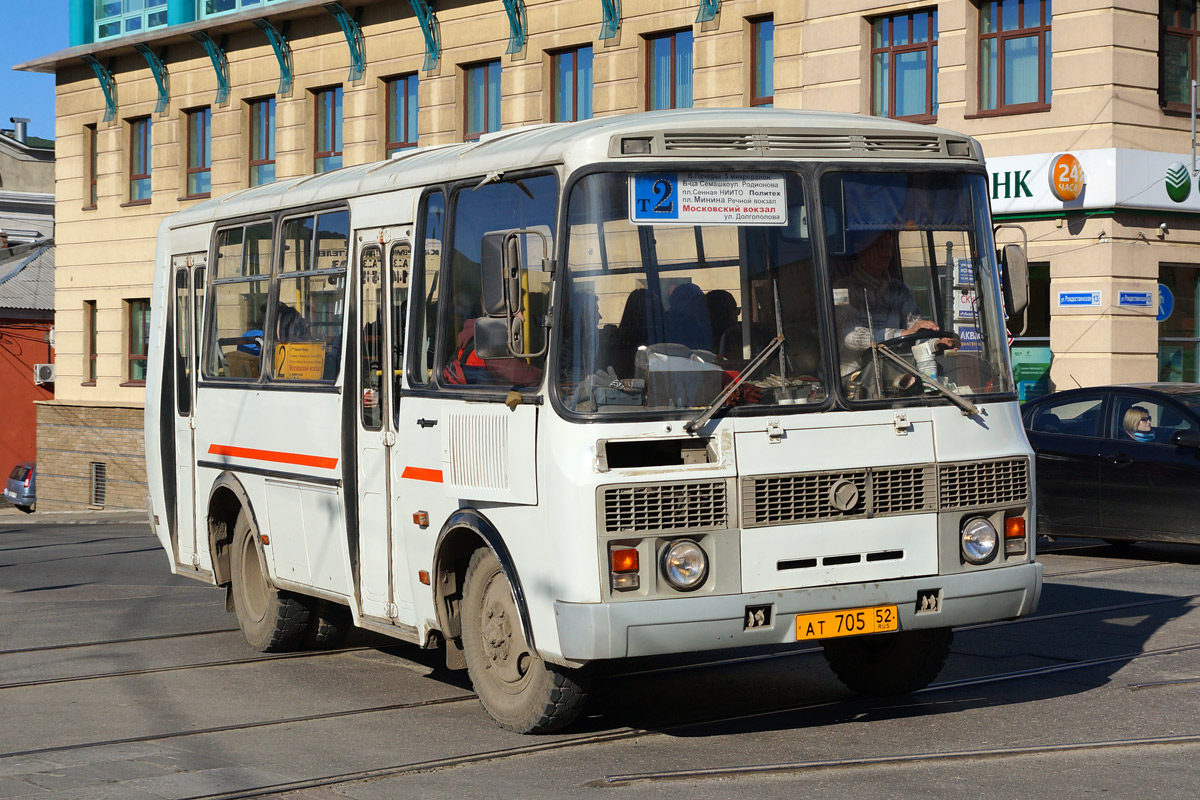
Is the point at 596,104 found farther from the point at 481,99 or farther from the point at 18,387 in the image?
the point at 18,387

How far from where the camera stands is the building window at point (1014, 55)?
73.4 ft

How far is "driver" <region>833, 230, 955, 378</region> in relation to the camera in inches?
301

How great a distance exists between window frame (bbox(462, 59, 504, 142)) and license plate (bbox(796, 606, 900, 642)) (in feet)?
71.9

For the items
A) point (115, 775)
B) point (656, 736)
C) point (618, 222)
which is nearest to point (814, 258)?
point (618, 222)

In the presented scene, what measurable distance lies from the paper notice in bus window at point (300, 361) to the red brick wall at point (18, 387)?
38.3 metres

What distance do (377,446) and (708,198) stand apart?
2.57 m

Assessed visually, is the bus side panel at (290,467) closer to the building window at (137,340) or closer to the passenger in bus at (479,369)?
the passenger in bus at (479,369)

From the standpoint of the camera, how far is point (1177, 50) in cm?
2247

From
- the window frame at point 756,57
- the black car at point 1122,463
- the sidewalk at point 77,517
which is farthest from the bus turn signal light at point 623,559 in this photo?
the sidewalk at point 77,517

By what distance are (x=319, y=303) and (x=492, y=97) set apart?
1975 centimetres

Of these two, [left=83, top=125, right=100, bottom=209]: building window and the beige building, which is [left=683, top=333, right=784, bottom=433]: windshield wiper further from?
[left=83, top=125, right=100, bottom=209]: building window

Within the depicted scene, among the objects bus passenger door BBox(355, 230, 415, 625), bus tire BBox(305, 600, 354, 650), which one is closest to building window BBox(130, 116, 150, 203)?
bus tire BBox(305, 600, 354, 650)

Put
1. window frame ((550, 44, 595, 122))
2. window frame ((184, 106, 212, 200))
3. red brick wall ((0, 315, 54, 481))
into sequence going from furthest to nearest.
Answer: red brick wall ((0, 315, 54, 481))
window frame ((184, 106, 212, 200))
window frame ((550, 44, 595, 122))

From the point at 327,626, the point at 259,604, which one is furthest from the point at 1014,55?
the point at 259,604
